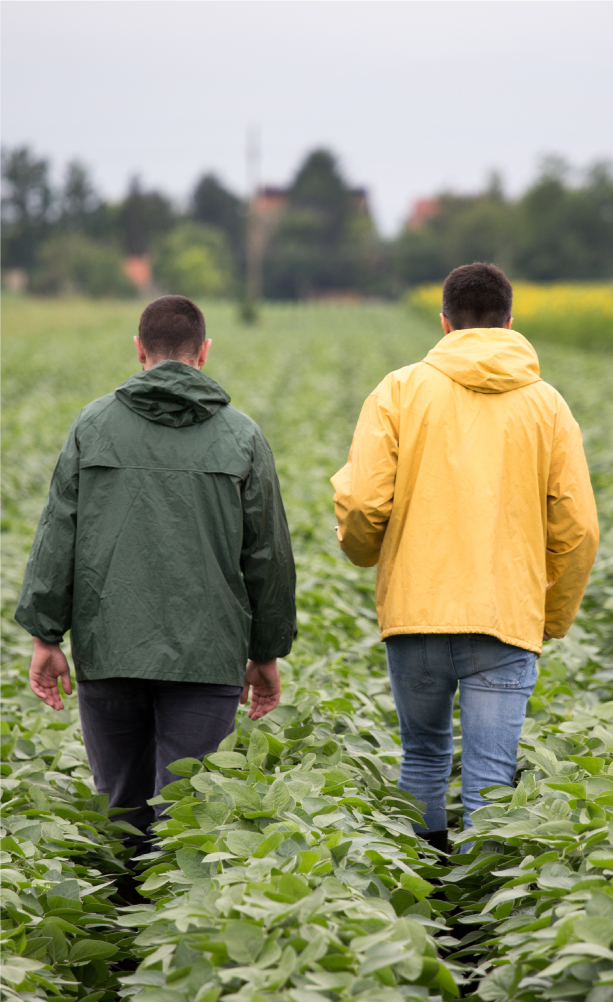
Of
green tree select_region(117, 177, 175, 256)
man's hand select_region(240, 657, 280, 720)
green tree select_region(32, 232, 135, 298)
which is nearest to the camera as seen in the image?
man's hand select_region(240, 657, 280, 720)

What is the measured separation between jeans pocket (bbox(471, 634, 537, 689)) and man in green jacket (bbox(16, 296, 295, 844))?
27.6 inches

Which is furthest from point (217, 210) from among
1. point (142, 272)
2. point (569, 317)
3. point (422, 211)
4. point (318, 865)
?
point (318, 865)

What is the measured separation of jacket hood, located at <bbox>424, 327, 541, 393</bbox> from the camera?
9.33ft

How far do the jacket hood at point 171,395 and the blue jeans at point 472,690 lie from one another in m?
0.91

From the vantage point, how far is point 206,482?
2.99 metres

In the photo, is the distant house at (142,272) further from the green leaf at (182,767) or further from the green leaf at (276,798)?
the green leaf at (276,798)

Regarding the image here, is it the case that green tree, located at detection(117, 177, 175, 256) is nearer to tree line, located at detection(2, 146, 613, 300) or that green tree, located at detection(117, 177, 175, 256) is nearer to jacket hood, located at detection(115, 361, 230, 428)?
tree line, located at detection(2, 146, 613, 300)

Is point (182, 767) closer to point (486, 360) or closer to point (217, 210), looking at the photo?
point (486, 360)

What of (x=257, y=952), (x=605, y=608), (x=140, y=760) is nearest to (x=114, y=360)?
(x=605, y=608)

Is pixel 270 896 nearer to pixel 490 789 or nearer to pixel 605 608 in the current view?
pixel 490 789

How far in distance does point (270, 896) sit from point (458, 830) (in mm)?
1447

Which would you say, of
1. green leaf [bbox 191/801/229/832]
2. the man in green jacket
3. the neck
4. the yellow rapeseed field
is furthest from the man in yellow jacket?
the yellow rapeseed field

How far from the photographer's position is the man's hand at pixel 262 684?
331cm

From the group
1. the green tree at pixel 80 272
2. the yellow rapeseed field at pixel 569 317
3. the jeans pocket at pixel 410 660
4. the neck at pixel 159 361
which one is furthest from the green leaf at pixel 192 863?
the green tree at pixel 80 272
